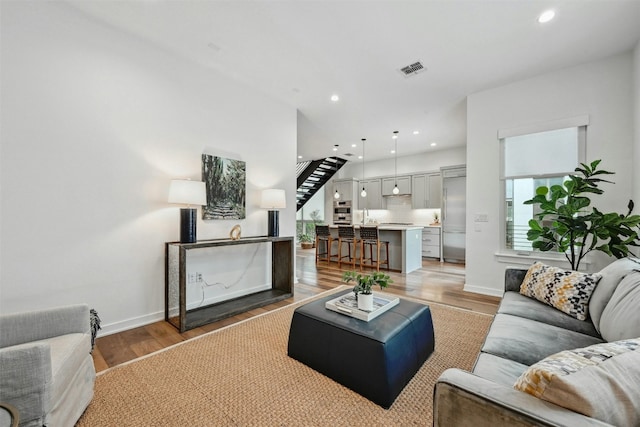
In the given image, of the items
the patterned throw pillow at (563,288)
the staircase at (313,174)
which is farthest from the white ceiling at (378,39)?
the staircase at (313,174)

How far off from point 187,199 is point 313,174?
6835mm

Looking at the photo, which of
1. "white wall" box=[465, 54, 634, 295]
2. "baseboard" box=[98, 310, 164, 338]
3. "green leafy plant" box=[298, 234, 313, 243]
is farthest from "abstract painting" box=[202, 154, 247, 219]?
"green leafy plant" box=[298, 234, 313, 243]

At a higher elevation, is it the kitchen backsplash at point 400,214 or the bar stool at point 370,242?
the kitchen backsplash at point 400,214

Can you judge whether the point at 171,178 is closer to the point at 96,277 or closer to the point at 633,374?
the point at 96,277

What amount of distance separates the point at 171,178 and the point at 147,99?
87 centimetres

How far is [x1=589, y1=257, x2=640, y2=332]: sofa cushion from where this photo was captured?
167cm

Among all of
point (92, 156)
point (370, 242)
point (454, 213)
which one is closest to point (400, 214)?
point (454, 213)

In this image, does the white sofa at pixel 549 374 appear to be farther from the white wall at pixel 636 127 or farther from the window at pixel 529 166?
the white wall at pixel 636 127

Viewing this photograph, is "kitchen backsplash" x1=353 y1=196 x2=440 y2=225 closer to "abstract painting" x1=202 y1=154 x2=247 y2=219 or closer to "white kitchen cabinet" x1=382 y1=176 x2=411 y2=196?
"white kitchen cabinet" x1=382 y1=176 x2=411 y2=196

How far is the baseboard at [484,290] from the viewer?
148 inches

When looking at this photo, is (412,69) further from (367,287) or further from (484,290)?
(484,290)

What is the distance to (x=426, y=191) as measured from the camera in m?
7.59

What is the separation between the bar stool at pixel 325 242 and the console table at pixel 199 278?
2.54 meters

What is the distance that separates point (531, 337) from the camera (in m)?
1.55
